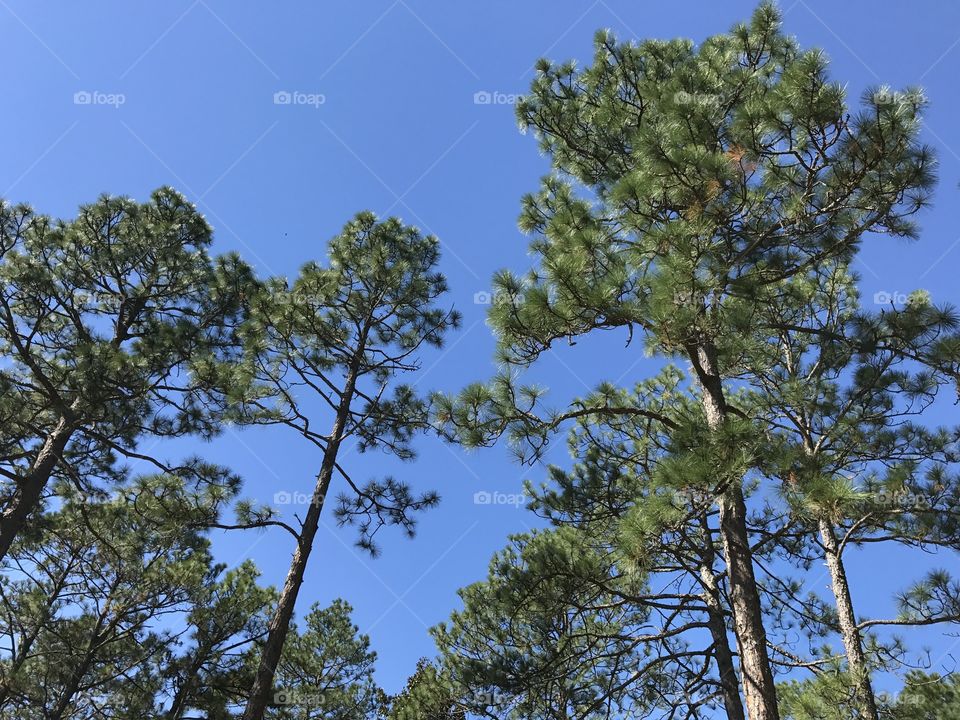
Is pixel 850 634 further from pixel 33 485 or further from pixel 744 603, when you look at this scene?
pixel 33 485

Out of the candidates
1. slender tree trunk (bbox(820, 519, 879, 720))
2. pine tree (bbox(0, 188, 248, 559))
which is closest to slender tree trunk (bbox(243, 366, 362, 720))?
pine tree (bbox(0, 188, 248, 559))

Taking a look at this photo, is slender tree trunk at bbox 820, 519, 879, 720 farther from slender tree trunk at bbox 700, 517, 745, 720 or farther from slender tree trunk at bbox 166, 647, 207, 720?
slender tree trunk at bbox 166, 647, 207, 720

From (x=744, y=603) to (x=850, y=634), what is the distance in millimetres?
3005

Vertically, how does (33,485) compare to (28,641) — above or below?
above

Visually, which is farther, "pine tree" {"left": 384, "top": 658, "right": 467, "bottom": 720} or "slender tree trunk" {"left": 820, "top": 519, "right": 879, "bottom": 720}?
"pine tree" {"left": 384, "top": 658, "right": 467, "bottom": 720}

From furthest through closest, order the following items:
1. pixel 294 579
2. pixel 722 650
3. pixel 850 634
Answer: pixel 294 579, pixel 850 634, pixel 722 650

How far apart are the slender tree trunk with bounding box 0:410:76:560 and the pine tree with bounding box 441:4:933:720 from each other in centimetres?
581

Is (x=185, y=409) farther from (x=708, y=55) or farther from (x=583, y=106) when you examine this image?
(x=708, y=55)

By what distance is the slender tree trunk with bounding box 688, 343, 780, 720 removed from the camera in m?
3.93

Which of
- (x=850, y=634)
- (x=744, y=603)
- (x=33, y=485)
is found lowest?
(x=744, y=603)

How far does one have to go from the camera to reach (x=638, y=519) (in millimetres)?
3818

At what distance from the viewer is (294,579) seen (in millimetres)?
6469

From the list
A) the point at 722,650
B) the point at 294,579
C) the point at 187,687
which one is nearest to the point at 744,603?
the point at 722,650

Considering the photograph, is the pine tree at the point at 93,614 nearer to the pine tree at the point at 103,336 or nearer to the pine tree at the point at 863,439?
the pine tree at the point at 103,336
